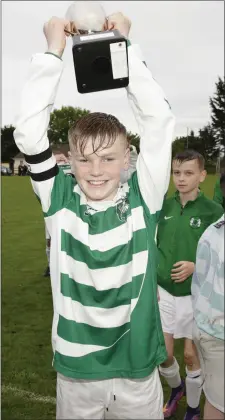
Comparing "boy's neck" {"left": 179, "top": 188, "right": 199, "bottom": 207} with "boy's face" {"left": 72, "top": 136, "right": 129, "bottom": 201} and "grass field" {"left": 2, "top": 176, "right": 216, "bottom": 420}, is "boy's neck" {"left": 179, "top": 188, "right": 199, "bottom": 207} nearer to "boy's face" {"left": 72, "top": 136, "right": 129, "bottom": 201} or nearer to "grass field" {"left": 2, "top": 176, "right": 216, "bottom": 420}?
"grass field" {"left": 2, "top": 176, "right": 216, "bottom": 420}

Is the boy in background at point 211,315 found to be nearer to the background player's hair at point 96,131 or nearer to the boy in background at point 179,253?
the background player's hair at point 96,131

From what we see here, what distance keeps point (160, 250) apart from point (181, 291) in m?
0.31

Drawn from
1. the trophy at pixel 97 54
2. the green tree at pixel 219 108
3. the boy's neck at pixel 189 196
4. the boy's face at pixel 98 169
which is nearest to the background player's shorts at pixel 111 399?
the boy's face at pixel 98 169

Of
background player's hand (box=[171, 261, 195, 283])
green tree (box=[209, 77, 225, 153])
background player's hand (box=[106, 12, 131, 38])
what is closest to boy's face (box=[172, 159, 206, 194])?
background player's hand (box=[171, 261, 195, 283])

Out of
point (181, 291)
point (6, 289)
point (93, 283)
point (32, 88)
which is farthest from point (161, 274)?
point (6, 289)

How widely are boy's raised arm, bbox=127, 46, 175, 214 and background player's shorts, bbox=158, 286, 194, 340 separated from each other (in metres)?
1.68

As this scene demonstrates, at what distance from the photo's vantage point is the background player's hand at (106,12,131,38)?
2.12 metres

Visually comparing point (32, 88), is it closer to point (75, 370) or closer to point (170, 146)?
point (170, 146)

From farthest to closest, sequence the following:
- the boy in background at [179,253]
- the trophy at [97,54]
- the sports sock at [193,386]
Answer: the boy in background at [179,253], the sports sock at [193,386], the trophy at [97,54]

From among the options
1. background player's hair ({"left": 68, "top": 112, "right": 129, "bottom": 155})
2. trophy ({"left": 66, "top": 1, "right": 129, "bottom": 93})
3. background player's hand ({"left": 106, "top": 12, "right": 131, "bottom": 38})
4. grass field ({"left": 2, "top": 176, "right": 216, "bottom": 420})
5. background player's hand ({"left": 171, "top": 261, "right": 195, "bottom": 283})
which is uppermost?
background player's hand ({"left": 106, "top": 12, "right": 131, "bottom": 38})

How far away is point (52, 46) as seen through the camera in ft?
7.04

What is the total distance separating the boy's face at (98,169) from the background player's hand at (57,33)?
0.38 metres

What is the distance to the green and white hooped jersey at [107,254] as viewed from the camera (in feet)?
7.00

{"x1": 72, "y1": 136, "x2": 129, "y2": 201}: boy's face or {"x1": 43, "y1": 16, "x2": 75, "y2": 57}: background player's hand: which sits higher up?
{"x1": 43, "y1": 16, "x2": 75, "y2": 57}: background player's hand
